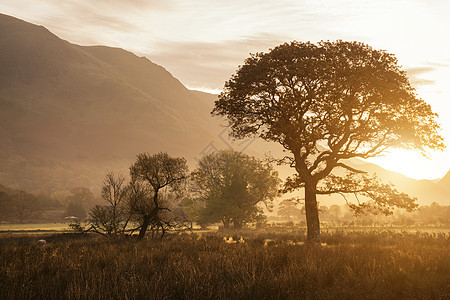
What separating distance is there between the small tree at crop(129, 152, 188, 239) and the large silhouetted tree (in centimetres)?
559

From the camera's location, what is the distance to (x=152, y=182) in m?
23.8

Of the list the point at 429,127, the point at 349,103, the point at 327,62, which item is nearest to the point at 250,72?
the point at 327,62

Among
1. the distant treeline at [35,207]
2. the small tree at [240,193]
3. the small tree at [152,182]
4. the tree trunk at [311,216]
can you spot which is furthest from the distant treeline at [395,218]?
the distant treeline at [35,207]

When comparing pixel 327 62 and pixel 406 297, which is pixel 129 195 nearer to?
pixel 327 62

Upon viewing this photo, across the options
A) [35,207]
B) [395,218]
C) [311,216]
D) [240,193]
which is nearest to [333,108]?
[311,216]

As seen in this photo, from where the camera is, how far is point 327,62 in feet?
68.4

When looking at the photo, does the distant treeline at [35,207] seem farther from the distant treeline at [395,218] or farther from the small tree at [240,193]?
the distant treeline at [395,218]

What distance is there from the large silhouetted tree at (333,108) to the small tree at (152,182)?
220 inches

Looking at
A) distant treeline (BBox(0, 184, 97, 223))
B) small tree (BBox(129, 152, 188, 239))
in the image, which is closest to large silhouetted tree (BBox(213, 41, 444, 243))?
small tree (BBox(129, 152, 188, 239))

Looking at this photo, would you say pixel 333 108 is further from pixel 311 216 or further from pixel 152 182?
pixel 152 182

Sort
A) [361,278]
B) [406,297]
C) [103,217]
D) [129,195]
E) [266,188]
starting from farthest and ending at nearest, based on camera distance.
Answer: [266,188]
[103,217]
[129,195]
[361,278]
[406,297]

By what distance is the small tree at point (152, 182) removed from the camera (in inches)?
935

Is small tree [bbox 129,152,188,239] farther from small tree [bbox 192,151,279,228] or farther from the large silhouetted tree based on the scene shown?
small tree [bbox 192,151,279,228]

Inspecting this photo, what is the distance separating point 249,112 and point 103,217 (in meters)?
14.4
